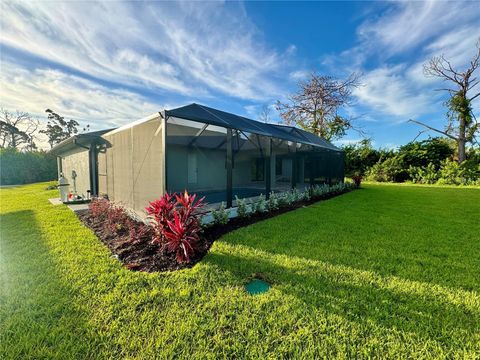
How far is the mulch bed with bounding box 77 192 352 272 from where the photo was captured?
3.17 m

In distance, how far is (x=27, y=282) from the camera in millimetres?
2666

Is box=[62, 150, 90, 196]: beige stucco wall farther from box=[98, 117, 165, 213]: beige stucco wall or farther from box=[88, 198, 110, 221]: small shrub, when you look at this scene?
box=[88, 198, 110, 221]: small shrub

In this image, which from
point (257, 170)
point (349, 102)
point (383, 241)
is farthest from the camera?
point (349, 102)

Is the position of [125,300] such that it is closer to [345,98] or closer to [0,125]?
[345,98]

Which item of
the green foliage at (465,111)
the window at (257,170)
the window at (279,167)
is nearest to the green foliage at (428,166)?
the green foliage at (465,111)

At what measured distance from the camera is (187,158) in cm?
995

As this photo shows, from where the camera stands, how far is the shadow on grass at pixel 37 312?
1720 millimetres

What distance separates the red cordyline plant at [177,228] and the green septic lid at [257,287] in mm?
1061

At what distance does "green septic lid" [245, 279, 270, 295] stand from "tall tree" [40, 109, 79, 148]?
41.5m

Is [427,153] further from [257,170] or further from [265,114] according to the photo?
[265,114]

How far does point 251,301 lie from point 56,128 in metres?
45.1

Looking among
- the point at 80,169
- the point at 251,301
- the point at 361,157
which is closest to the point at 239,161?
the point at 80,169

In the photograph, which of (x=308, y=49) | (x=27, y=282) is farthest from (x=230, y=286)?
(x=308, y=49)

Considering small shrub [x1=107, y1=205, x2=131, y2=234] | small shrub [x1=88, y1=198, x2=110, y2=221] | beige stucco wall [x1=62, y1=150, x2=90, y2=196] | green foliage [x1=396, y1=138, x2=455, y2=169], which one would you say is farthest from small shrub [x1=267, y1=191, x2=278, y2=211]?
green foliage [x1=396, y1=138, x2=455, y2=169]
